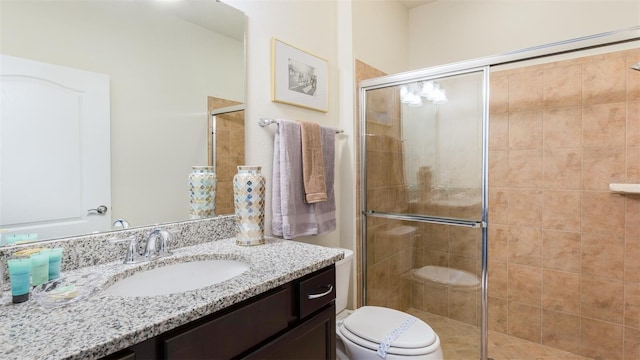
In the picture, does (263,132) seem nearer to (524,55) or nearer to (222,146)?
(222,146)

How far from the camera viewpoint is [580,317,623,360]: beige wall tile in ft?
6.70

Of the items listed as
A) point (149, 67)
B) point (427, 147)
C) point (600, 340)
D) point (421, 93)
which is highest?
point (421, 93)

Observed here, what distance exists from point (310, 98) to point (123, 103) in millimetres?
1022

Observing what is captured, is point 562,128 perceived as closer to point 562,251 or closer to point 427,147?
point 562,251

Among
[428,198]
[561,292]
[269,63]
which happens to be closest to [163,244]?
[269,63]

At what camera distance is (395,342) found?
4.66 ft

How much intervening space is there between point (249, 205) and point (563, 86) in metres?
2.21

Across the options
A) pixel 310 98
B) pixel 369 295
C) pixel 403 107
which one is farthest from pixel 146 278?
pixel 403 107

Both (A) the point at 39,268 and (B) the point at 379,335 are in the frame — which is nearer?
(A) the point at 39,268

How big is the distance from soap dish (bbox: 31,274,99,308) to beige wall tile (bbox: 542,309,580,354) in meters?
2.67

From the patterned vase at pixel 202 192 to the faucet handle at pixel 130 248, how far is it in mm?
267

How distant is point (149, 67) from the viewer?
1210mm

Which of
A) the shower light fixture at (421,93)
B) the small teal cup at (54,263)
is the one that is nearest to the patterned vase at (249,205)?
the small teal cup at (54,263)

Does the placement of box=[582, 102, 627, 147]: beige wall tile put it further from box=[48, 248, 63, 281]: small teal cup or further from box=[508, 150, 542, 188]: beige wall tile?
box=[48, 248, 63, 281]: small teal cup
